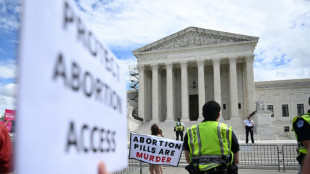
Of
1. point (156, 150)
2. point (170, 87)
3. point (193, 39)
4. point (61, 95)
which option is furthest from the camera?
point (170, 87)

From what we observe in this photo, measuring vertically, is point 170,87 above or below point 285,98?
above

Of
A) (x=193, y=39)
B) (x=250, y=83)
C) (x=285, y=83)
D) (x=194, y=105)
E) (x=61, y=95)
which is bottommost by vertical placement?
(x=61, y=95)

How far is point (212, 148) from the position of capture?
A: 148 inches

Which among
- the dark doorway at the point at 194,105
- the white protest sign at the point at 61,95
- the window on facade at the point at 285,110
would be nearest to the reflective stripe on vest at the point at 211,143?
the white protest sign at the point at 61,95

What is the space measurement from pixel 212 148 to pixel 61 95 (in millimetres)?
2923

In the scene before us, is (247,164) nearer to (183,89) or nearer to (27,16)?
(27,16)

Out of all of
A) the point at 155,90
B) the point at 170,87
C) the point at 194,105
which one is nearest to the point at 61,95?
the point at 170,87

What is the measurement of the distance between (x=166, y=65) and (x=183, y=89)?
13.2 ft

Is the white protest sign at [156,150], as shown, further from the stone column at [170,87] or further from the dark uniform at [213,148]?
the stone column at [170,87]

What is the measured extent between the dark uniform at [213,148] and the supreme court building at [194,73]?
30.6 metres

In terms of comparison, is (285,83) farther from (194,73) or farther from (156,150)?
(156,150)

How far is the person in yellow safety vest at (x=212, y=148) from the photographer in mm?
3754

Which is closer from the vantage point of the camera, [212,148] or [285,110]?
[212,148]

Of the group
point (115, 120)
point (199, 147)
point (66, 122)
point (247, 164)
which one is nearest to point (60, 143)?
point (66, 122)
